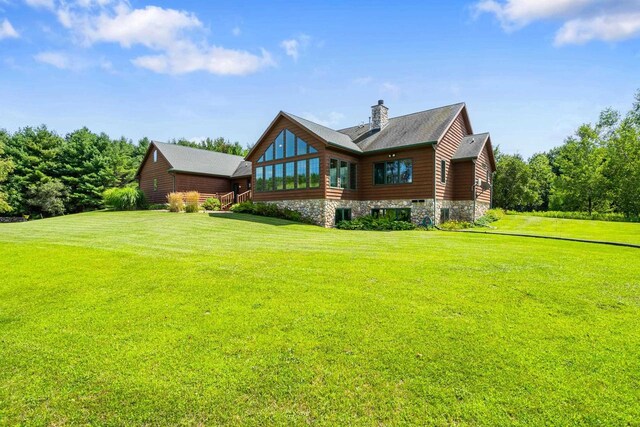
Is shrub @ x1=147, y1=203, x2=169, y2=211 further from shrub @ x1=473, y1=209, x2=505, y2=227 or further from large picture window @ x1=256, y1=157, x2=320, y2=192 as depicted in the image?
shrub @ x1=473, y1=209, x2=505, y2=227

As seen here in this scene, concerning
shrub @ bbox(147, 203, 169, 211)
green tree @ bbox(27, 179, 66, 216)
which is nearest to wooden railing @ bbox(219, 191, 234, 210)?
shrub @ bbox(147, 203, 169, 211)

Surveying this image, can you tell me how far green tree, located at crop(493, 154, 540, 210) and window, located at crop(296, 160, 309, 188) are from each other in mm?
26633

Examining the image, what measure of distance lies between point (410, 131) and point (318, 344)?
18211 mm

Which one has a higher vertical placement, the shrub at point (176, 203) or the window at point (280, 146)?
the window at point (280, 146)

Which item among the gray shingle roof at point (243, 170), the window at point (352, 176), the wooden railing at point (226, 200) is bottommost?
the wooden railing at point (226, 200)

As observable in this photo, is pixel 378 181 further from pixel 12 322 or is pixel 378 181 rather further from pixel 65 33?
pixel 12 322

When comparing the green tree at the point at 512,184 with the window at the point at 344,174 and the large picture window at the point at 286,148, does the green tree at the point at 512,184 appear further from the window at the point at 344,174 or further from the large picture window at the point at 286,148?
the large picture window at the point at 286,148

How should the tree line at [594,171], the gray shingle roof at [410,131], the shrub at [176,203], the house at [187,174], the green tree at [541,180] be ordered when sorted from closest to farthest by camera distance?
the gray shingle roof at [410,131]
the shrub at [176,203]
the house at [187,174]
the tree line at [594,171]
the green tree at [541,180]

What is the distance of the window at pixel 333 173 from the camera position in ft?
61.4

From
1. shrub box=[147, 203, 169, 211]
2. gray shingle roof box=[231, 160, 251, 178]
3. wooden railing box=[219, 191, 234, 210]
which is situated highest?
gray shingle roof box=[231, 160, 251, 178]

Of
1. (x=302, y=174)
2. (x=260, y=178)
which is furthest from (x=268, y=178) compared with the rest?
(x=302, y=174)

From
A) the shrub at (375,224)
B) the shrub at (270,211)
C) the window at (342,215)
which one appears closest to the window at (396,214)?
the shrub at (375,224)

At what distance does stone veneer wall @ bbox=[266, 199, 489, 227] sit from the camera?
18000 millimetres

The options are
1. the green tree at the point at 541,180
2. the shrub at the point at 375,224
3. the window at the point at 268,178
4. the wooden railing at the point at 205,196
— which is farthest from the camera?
the green tree at the point at 541,180
